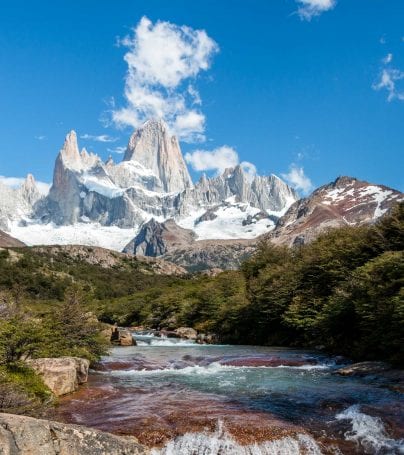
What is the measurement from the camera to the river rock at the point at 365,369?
2327 cm

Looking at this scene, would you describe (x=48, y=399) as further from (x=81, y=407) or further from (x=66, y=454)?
(x=66, y=454)

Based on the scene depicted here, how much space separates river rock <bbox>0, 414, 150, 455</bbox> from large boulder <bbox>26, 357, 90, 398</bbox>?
9.35m

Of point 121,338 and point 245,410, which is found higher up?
point 121,338

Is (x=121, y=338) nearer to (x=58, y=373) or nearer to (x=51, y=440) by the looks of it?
(x=58, y=373)

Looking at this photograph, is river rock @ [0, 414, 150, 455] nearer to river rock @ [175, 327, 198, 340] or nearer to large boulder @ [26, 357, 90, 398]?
large boulder @ [26, 357, 90, 398]

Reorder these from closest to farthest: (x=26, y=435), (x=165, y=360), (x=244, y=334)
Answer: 1. (x=26, y=435)
2. (x=165, y=360)
3. (x=244, y=334)

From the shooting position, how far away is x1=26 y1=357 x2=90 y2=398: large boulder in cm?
1859

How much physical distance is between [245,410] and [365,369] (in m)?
10.3

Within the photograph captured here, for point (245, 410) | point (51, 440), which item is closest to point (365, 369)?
point (245, 410)

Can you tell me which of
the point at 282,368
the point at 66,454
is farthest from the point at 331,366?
the point at 66,454

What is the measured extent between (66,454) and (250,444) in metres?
6.22

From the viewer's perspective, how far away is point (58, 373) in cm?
1912

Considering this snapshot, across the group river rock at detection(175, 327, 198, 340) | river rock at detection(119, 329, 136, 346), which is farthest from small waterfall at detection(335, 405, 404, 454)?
river rock at detection(175, 327, 198, 340)

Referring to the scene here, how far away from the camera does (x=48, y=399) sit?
1625cm
